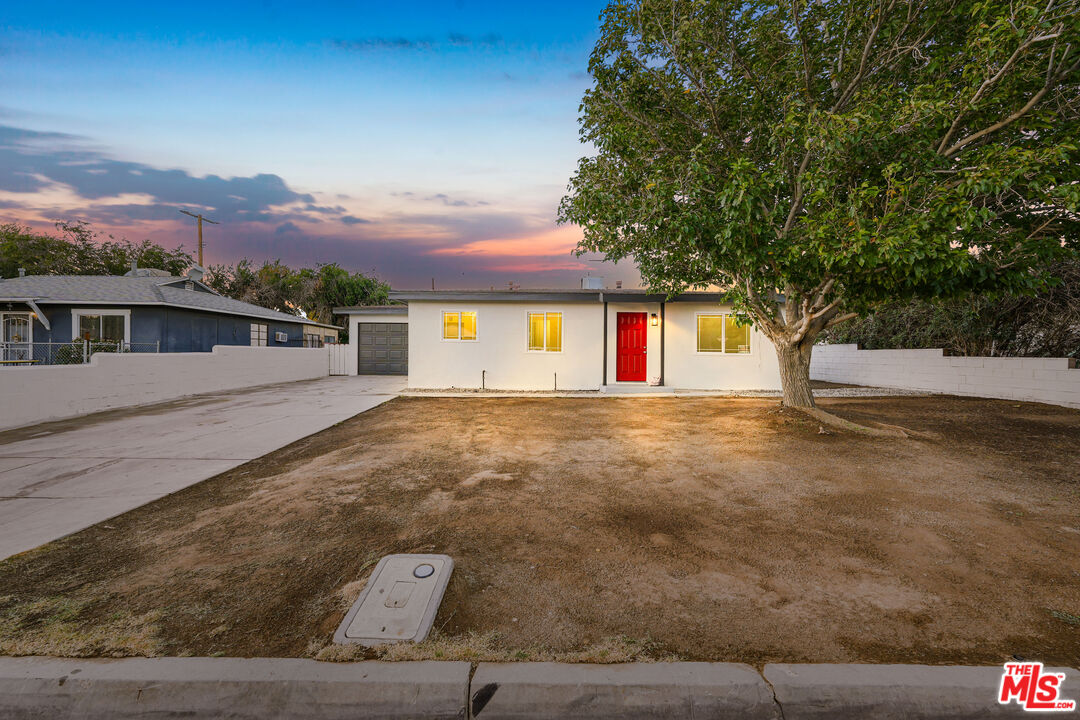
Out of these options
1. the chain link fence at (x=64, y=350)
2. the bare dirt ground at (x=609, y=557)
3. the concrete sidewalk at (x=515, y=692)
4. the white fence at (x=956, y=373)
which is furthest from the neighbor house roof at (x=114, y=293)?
the white fence at (x=956, y=373)

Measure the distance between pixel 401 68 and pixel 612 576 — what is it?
1730 centimetres

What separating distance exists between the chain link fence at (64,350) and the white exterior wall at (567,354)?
847cm

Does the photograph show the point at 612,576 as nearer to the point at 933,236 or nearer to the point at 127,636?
the point at 127,636

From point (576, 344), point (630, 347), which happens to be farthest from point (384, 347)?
point (630, 347)

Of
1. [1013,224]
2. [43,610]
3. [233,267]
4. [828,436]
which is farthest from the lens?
[233,267]

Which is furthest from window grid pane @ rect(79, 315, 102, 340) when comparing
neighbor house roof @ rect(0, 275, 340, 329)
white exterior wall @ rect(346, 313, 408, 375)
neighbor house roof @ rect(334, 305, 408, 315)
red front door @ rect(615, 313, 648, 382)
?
red front door @ rect(615, 313, 648, 382)

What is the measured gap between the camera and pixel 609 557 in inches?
123

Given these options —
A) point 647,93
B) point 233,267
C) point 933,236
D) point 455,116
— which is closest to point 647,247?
point 647,93

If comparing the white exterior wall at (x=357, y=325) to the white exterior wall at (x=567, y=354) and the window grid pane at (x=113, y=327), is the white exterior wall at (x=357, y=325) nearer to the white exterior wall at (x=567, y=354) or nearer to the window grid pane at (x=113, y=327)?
the white exterior wall at (x=567, y=354)

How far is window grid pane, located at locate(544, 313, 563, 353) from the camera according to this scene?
1312 cm

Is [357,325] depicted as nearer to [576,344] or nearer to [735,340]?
[576,344]

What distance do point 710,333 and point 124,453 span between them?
13.2m

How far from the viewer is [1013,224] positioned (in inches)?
251

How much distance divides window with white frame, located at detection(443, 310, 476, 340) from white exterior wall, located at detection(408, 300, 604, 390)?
0.13 m
